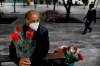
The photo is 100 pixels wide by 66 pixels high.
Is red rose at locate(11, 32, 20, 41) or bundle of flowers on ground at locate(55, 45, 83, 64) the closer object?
red rose at locate(11, 32, 20, 41)

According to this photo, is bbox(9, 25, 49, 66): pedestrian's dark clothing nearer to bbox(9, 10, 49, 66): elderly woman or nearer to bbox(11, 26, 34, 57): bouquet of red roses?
bbox(9, 10, 49, 66): elderly woman

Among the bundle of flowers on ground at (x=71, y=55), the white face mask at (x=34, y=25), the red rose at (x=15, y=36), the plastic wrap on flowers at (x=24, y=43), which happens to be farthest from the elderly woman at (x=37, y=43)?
the bundle of flowers on ground at (x=71, y=55)

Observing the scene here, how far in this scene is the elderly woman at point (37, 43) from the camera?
432 cm

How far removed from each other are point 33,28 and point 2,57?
3.81 ft

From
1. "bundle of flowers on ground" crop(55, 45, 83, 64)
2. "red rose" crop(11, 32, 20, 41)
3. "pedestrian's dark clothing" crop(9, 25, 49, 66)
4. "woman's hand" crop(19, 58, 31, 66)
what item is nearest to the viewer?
"red rose" crop(11, 32, 20, 41)

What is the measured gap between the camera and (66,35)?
15555 mm

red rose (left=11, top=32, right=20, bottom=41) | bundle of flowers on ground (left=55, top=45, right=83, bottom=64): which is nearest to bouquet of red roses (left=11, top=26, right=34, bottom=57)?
red rose (left=11, top=32, right=20, bottom=41)

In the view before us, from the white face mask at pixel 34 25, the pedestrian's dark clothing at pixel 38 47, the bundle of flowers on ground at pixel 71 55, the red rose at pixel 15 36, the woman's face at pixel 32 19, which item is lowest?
the bundle of flowers on ground at pixel 71 55

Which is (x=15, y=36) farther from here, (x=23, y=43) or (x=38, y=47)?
(x=38, y=47)

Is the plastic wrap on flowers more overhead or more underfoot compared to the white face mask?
more underfoot

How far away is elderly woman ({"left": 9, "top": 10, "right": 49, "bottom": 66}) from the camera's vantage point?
4320 millimetres

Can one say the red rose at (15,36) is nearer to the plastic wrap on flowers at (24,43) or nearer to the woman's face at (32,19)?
the plastic wrap on flowers at (24,43)

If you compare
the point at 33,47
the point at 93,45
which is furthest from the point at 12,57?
the point at 93,45

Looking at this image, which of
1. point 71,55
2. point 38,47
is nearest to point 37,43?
point 38,47
